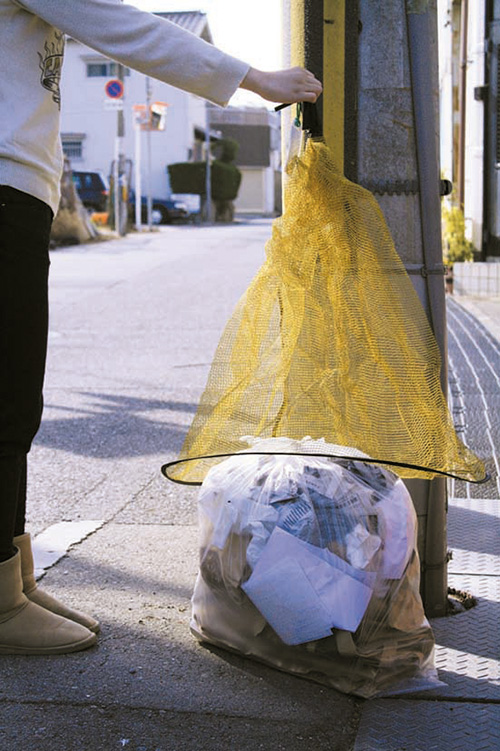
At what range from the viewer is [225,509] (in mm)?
2322

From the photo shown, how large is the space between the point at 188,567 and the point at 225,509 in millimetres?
807

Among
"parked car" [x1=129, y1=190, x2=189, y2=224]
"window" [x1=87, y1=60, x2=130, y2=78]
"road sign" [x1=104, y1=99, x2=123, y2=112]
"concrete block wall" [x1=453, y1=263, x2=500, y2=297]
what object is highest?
"window" [x1=87, y1=60, x2=130, y2=78]

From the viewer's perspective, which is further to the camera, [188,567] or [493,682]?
[188,567]

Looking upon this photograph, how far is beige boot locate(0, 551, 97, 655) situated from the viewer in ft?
7.97

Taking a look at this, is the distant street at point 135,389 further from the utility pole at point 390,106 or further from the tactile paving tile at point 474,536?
the utility pole at point 390,106

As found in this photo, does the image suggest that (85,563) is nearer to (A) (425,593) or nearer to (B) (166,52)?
(A) (425,593)

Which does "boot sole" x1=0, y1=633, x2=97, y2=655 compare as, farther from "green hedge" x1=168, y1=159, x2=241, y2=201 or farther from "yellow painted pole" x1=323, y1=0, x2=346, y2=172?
"green hedge" x1=168, y1=159, x2=241, y2=201

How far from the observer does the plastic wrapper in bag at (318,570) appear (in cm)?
221

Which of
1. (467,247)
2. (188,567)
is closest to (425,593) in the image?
(188,567)

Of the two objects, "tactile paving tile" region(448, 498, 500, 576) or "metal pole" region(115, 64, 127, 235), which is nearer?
"tactile paving tile" region(448, 498, 500, 576)

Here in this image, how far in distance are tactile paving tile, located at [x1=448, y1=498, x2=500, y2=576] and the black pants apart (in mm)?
1410

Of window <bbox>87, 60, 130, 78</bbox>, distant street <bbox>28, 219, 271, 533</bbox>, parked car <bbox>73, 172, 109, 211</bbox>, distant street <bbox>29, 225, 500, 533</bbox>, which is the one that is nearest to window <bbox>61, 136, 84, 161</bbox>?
window <bbox>87, 60, 130, 78</bbox>

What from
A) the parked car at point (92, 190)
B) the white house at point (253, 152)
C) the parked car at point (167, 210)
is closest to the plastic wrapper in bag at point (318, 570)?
the parked car at point (92, 190)

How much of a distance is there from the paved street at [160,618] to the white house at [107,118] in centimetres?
3933
